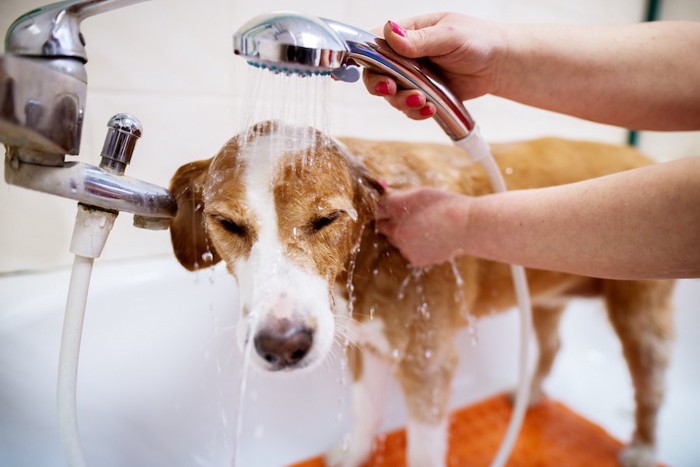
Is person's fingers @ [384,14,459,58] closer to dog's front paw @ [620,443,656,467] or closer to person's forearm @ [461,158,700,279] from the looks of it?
person's forearm @ [461,158,700,279]

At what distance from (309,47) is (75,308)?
379 mm

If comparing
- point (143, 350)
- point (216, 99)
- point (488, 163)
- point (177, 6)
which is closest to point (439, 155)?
point (488, 163)

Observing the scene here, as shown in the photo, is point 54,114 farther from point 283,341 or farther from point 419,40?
point 419,40

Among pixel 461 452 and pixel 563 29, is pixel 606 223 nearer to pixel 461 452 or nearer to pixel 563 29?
pixel 563 29

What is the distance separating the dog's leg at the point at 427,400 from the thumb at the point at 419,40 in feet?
1.73

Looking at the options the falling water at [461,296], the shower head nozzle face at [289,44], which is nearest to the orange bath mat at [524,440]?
the falling water at [461,296]

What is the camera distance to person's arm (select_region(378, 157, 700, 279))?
0.51 meters

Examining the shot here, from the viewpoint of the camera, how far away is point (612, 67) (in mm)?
706

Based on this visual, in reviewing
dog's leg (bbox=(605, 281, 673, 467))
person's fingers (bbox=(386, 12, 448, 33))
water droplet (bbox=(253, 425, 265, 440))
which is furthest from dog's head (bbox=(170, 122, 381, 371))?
dog's leg (bbox=(605, 281, 673, 467))

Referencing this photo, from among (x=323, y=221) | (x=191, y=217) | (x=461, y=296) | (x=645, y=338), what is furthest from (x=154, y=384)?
(x=645, y=338)

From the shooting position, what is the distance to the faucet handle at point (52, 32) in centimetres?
39

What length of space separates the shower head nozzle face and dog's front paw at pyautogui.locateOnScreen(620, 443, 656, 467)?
48.0 inches

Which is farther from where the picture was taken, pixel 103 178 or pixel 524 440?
pixel 524 440

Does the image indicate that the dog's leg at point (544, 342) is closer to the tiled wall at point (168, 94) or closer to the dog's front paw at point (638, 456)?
the dog's front paw at point (638, 456)
